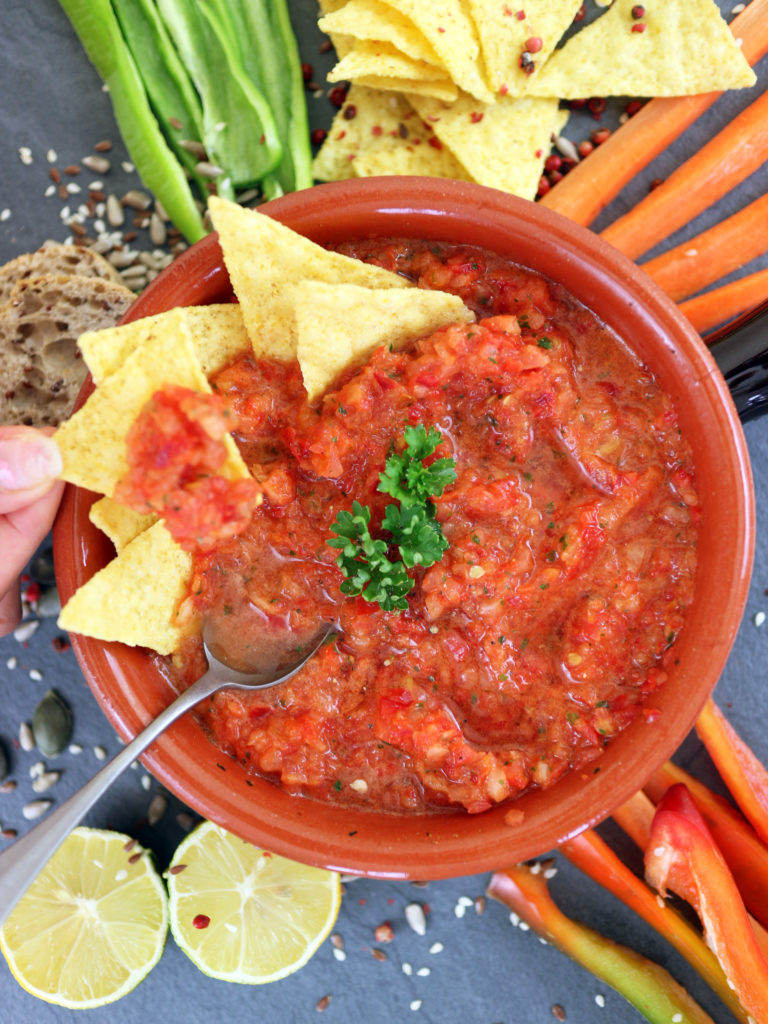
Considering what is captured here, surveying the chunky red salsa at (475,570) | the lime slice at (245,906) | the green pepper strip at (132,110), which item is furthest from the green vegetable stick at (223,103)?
the lime slice at (245,906)

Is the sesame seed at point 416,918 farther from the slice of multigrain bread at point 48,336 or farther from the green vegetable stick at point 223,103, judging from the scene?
the green vegetable stick at point 223,103

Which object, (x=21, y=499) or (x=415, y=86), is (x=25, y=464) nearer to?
(x=21, y=499)

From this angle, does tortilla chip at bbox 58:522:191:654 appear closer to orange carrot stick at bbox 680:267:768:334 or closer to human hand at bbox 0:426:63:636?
human hand at bbox 0:426:63:636

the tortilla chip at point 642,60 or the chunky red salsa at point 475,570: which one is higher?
the tortilla chip at point 642,60

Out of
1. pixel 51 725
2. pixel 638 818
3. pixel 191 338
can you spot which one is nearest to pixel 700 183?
pixel 191 338

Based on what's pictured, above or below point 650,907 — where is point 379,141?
above

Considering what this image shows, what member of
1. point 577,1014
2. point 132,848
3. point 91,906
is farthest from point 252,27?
point 577,1014
